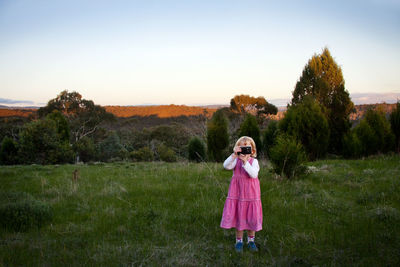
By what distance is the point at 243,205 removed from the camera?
3371mm

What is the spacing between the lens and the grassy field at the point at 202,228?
3006 millimetres

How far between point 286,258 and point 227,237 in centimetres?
97

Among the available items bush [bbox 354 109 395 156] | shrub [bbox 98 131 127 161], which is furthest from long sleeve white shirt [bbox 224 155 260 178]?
shrub [bbox 98 131 127 161]

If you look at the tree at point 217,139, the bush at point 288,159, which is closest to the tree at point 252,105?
the tree at point 217,139

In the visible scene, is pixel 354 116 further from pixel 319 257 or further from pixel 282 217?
pixel 319 257

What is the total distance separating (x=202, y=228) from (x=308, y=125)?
8554 mm

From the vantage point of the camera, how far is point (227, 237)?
3721mm

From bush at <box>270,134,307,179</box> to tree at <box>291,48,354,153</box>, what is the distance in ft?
22.8

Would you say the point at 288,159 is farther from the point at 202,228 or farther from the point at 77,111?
the point at 77,111

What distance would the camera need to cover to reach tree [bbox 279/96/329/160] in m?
11.0

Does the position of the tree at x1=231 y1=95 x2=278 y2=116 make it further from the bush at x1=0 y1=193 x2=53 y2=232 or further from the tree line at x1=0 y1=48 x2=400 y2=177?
the bush at x1=0 y1=193 x2=53 y2=232

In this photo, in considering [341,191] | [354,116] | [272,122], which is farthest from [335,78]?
[341,191]

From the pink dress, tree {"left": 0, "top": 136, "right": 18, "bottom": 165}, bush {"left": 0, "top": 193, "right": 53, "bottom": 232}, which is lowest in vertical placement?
tree {"left": 0, "top": 136, "right": 18, "bottom": 165}

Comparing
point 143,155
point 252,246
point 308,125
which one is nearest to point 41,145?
point 143,155
